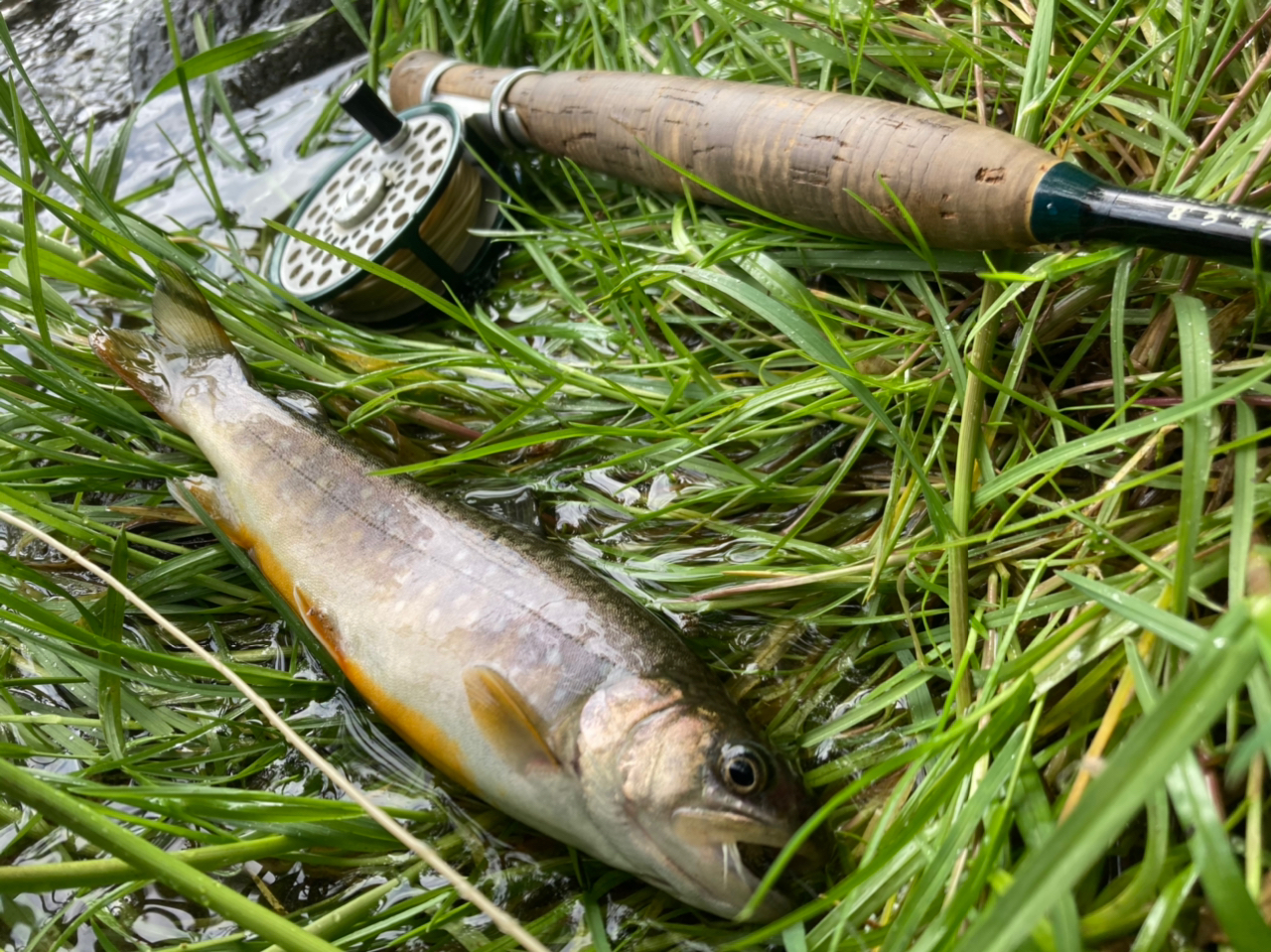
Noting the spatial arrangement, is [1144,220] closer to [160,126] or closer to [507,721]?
[507,721]

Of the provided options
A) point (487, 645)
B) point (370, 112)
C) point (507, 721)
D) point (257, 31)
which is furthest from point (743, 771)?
point (257, 31)

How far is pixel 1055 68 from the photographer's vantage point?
2.20 metres

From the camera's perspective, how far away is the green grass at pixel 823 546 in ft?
4.33

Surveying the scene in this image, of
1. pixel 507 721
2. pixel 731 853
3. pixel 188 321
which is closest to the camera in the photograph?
pixel 731 853

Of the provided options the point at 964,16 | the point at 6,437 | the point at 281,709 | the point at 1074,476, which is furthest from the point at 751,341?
the point at 6,437

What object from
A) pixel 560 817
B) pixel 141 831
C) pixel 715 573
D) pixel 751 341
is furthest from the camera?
pixel 751 341

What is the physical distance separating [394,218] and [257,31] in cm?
175

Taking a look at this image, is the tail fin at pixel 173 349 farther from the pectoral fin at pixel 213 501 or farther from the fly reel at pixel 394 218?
the fly reel at pixel 394 218

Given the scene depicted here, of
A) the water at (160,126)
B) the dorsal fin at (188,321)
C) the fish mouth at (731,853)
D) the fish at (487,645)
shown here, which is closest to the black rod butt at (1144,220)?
the fish at (487,645)

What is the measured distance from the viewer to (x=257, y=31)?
12.6 feet

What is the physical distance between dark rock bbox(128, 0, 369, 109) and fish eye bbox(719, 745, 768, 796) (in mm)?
3502

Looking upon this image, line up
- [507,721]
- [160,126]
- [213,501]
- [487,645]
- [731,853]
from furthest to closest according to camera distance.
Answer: [160,126], [213,501], [487,645], [507,721], [731,853]

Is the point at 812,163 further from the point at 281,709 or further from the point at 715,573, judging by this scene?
the point at 281,709

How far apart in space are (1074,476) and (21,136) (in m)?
2.30
